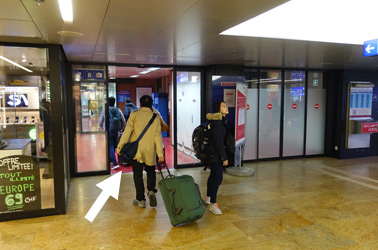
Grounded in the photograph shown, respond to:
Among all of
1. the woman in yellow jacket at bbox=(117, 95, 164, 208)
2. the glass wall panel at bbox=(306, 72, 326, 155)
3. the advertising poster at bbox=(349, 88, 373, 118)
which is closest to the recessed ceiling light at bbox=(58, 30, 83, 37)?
the woman in yellow jacket at bbox=(117, 95, 164, 208)

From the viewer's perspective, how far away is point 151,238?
3.55 meters

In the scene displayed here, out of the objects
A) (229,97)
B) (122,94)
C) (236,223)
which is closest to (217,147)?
(236,223)

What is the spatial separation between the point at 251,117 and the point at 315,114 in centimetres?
209

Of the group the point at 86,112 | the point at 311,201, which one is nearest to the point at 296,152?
the point at 311,201

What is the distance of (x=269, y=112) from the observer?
768 centimetres

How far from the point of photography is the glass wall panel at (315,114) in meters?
8.11

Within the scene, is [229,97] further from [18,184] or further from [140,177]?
[18,184]

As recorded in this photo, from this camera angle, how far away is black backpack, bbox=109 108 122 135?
6.80m

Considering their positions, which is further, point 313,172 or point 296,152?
point 296,152

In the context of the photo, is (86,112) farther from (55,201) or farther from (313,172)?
(313,172)

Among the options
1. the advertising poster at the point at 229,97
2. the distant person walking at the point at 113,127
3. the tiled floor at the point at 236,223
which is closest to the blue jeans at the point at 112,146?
the distant person walking at the point at 113,127

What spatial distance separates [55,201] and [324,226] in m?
3.72

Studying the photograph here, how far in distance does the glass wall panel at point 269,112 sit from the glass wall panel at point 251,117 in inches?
5.9

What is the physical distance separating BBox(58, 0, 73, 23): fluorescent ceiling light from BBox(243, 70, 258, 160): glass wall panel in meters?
5.20
